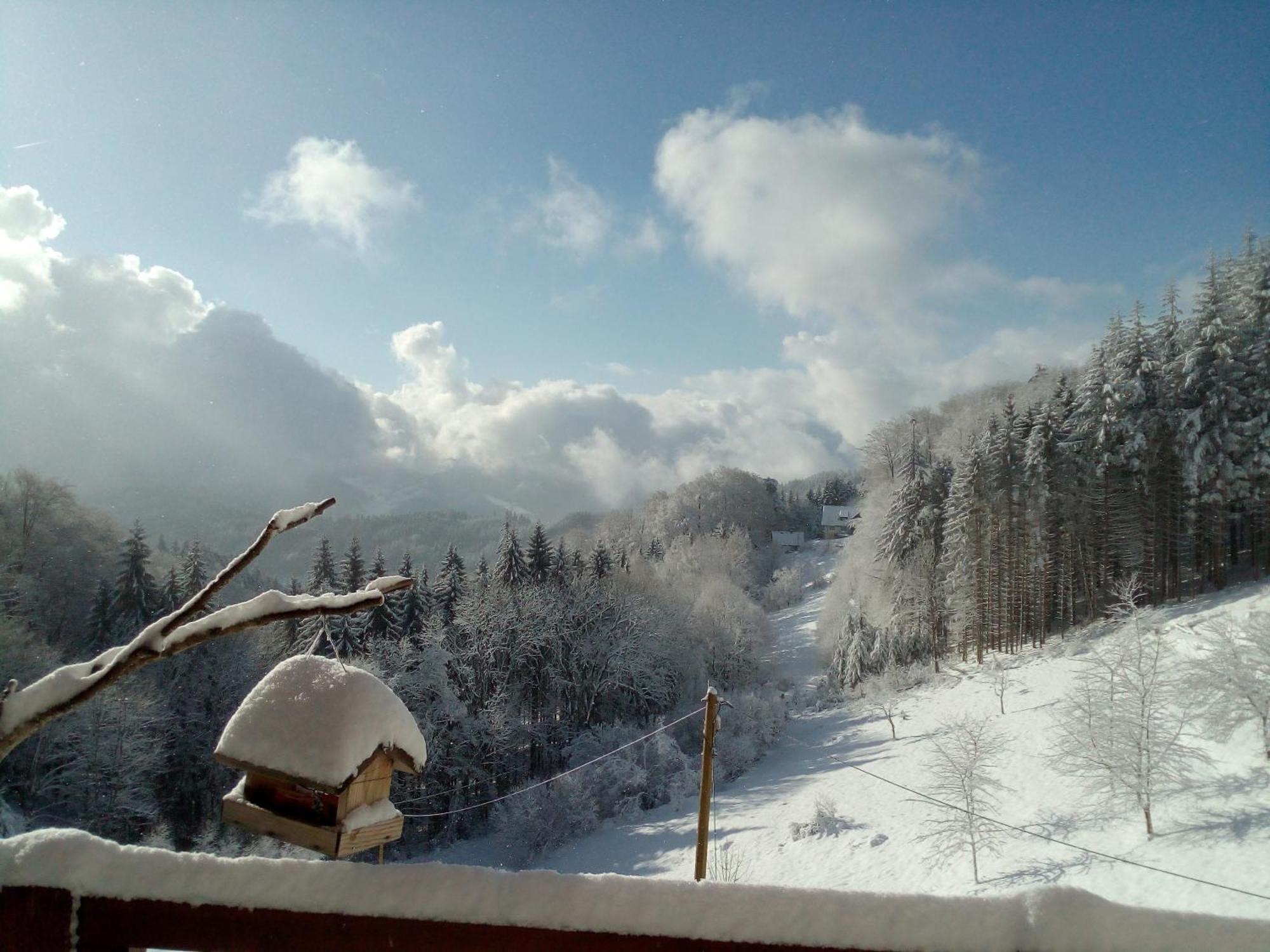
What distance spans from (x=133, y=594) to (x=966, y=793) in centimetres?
2699

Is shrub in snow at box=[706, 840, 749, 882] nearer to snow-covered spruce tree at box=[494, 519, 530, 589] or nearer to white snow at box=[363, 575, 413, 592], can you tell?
snow-covered spruce tree at box=[494, 519, 530, 589]

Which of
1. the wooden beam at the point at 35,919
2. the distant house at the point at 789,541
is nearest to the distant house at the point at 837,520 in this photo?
the distant house at the point at 789,541

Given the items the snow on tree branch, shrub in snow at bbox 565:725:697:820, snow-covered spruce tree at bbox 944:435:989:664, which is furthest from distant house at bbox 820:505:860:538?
the snow on tree branch

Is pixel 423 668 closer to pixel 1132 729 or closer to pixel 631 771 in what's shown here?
pixel 631 771

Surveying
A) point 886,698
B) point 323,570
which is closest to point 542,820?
point 323,570

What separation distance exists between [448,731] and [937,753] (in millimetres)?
17349

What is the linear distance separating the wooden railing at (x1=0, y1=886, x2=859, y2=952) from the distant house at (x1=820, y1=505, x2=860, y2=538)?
65359 millimetres

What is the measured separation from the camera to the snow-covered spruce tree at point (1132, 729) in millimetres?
14633

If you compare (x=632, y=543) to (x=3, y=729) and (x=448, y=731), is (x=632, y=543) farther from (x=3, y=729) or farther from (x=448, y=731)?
(x=3, y=729)

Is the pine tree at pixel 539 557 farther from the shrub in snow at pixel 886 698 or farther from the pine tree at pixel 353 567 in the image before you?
the shrub in snow at pixel 886 698

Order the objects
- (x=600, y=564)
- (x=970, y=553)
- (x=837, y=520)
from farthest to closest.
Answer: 1. (x=837, y=520)
2. (x=600, y=564)
3. (x=970, y=553)

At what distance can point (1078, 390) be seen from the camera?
27.4 metres

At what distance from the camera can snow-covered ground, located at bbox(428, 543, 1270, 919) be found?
43.0 feet

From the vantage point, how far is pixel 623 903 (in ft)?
3.52
